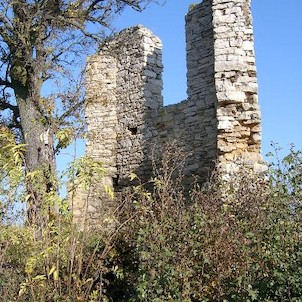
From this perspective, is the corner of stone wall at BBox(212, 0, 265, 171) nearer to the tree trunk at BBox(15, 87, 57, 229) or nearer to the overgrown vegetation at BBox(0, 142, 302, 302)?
the overgrown vegetation at BBox(0, 142, 302, 302)

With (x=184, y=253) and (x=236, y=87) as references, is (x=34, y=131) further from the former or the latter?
(x=184, y=253)

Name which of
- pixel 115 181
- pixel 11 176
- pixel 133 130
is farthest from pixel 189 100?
pixel 11 176

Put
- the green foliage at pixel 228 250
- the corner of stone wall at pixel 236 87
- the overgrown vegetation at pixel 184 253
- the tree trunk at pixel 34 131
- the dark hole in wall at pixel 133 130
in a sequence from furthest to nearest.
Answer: the dark hole in wall at pixel 133 130 → the tree trunk at pixel 34 131 → the corner of stone wall at pixel 236 87 → the overgrown vegetation at pixel 184 253 → the green foliage at pixel 228 250

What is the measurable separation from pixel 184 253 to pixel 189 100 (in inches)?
226

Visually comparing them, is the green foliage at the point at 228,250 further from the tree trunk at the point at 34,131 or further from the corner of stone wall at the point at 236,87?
the tree trunk at the point at 34,131

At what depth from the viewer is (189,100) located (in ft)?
35.5

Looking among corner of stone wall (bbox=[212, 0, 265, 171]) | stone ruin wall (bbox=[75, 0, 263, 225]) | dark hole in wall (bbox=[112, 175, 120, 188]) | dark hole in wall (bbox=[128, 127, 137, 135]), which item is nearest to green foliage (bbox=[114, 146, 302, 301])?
stone ruin wall (bbox=[75, 0, 263, 225])

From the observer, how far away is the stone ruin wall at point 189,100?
9477mm

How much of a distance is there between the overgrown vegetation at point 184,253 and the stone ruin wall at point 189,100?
3.34ft

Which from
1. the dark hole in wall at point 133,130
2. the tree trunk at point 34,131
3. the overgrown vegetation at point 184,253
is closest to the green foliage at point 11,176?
the overgrown vegetation at point 184,253

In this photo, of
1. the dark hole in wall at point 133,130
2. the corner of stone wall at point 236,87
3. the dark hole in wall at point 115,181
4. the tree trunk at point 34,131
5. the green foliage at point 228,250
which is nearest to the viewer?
the green foliage at point 228,250

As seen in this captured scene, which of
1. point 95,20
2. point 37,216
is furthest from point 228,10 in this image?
point 37,216

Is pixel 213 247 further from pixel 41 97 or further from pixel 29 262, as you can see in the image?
pixel 41 97

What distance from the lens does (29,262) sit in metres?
5.52
